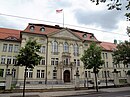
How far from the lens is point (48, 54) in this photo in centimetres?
3916

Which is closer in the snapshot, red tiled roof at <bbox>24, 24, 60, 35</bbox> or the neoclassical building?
the neoclassical building

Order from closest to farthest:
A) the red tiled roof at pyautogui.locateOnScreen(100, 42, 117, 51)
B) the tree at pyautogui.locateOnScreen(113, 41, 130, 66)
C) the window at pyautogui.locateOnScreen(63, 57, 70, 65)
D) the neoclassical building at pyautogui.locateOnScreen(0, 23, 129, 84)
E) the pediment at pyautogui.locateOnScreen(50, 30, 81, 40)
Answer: the tree at pyautogui.locateOnScreen(113, 41, 130, 66), the neoclassical building at pyautogui.locateOnScreen(0, 23, 129, 84), the window at pyautogui.locateOnScreen(63, 57, 70, 65), the pediment at pyautogui.locateOnScreen(50, 30, 81, 40), the red tiled roof at pyautogui.locateOnScreen(100, 42, 117, 51)

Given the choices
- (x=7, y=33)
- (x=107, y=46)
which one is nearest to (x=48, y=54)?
(x=7, y=33)

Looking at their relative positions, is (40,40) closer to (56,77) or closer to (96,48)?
(56,77)

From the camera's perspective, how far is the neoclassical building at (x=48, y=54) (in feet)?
121

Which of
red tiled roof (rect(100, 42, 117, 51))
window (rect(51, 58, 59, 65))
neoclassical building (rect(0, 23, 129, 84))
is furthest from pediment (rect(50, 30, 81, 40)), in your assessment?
red tiled roof (rect(100, 42, 117, 51))

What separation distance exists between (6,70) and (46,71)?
33.2 ft

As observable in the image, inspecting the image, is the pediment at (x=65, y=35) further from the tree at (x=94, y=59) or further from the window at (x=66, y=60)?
the tree at (x=94, y=59)

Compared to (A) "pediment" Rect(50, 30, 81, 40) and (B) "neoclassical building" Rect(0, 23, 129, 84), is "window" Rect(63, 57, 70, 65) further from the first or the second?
(A) "pediment" Rect(50, 30, 81, 40)

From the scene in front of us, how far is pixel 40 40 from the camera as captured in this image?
39.5m

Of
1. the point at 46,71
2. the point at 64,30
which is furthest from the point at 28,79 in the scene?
the point at 64,30

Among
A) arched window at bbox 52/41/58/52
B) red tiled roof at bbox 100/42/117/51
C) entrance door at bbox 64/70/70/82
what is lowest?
entrance door at bbox 64/70/70/82

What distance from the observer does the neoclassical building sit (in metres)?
36.8

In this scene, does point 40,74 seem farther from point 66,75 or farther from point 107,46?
point 107,46
